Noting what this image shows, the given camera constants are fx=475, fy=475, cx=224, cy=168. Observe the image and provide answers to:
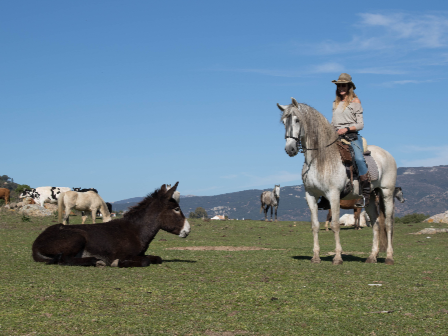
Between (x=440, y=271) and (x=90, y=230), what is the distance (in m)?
7.51

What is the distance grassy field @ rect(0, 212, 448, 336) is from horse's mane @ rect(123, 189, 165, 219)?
1.31 meters

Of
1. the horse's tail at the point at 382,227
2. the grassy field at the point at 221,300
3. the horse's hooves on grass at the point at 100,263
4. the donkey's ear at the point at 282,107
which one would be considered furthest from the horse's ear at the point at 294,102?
the horse's hooves on grass at the point at 100,263

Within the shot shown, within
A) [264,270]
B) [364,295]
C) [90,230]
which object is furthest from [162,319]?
[90,230]

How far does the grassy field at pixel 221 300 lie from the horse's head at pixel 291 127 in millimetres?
2603

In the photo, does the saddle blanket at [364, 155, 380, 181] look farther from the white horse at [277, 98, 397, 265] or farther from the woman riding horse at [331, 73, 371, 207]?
the white horse at [277, 98, 397, 265]

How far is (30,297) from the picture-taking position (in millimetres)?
6590

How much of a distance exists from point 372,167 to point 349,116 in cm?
141

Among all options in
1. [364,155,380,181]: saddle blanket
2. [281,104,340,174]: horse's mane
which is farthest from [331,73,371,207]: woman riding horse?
[281,104,340,174]: horse's mane

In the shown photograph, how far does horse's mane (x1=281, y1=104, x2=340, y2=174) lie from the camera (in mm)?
11000

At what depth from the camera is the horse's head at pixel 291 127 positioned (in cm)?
1064

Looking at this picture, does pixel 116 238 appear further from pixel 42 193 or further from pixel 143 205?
pixel 42 193

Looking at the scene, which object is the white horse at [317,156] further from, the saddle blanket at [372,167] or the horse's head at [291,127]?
the saddle blanket at [372,167]

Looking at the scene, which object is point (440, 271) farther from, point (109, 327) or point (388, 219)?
point (109, 327)

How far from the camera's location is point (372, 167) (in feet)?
39.1
